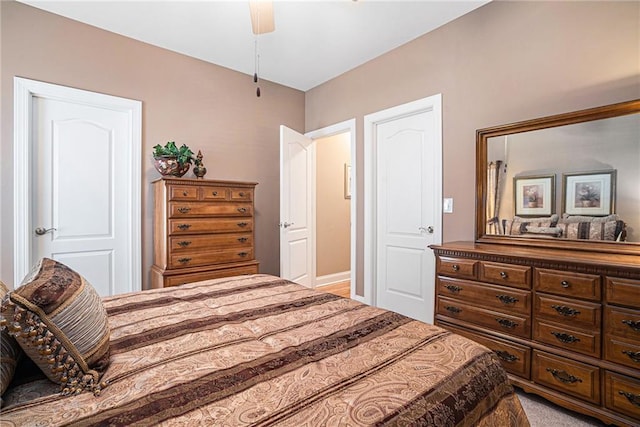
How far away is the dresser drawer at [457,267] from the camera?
2096 millimetres

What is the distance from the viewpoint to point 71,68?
9.02 ft

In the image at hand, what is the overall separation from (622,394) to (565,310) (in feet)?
1.41

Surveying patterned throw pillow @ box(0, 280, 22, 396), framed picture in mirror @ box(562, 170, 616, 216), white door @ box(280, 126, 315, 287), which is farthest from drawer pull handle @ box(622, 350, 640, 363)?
white door @ box(280, 126, 315, 287)

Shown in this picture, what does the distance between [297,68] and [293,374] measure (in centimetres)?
354

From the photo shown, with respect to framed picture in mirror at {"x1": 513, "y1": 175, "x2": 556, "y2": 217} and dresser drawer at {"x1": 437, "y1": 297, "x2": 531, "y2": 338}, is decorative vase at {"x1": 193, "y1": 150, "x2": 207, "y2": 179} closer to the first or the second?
dresser drawer at {"x1": 437, "y1": 297, "x2": 531, "y2": 338}

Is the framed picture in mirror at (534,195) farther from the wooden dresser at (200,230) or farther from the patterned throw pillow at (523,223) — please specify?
the wooden dresser at (200,230)

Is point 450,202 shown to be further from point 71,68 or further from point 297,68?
point 71,68

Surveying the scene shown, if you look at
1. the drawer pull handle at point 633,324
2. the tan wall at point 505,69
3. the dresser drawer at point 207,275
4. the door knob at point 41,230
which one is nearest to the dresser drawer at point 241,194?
the dresser drawer at point 207,275

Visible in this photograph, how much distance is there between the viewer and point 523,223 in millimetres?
2258

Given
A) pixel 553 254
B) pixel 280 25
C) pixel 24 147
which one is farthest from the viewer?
pixel 280 25

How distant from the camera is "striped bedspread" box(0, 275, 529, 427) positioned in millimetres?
716

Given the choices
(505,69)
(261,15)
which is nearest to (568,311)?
(505,69)

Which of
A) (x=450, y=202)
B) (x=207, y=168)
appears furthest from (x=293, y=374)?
(x=207, y=168)

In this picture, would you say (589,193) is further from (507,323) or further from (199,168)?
(199,168)
